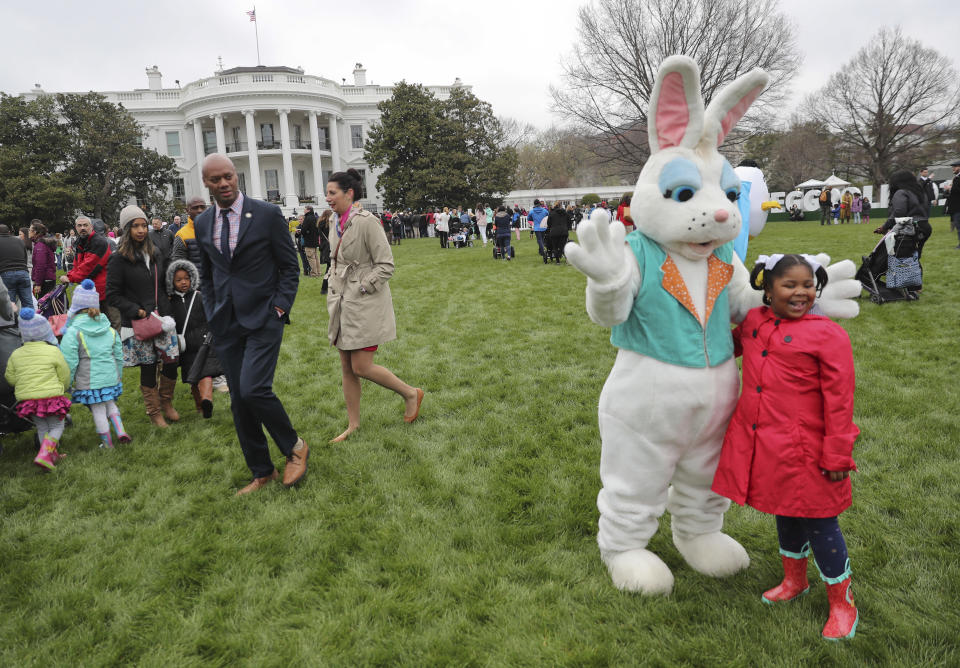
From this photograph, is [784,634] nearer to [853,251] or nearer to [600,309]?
[600,309]

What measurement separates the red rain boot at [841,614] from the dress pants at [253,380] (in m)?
3.29

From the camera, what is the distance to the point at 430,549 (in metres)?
3.39

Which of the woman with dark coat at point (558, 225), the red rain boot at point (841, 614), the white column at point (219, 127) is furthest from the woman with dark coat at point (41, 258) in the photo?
the white column at point (219, 127)

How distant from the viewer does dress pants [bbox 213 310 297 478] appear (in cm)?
396

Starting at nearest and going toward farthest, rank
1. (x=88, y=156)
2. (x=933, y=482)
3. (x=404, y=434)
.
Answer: (x=933, y=482) < (x=404, y=434) < (x=88, y=156)

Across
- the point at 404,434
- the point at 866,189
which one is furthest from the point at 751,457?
the point at 866,189

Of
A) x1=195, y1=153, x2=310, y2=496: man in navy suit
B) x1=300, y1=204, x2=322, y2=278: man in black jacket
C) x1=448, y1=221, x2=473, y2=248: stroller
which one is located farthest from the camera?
x1=448, y1=221, x2=473, y2=248: stroller

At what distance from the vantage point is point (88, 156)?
36531 millimetres

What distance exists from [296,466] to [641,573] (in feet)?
8.26

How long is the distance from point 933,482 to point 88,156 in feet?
143

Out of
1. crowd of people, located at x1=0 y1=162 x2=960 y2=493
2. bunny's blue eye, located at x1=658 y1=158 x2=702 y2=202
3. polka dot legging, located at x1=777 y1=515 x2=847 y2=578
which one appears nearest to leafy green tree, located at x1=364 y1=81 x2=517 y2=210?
crowd of people, located at x1=0 y1=162 x2=960 y2=493

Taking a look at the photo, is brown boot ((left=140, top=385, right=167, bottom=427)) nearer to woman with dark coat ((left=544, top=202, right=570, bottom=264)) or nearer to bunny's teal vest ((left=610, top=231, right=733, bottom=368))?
bunny's teal vest ((left=610, top=231, right=733, bottom=368))

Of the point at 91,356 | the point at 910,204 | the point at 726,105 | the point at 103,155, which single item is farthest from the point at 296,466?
the point at 103,155

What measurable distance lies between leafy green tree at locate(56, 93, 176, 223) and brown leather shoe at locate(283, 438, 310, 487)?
37.6 m
